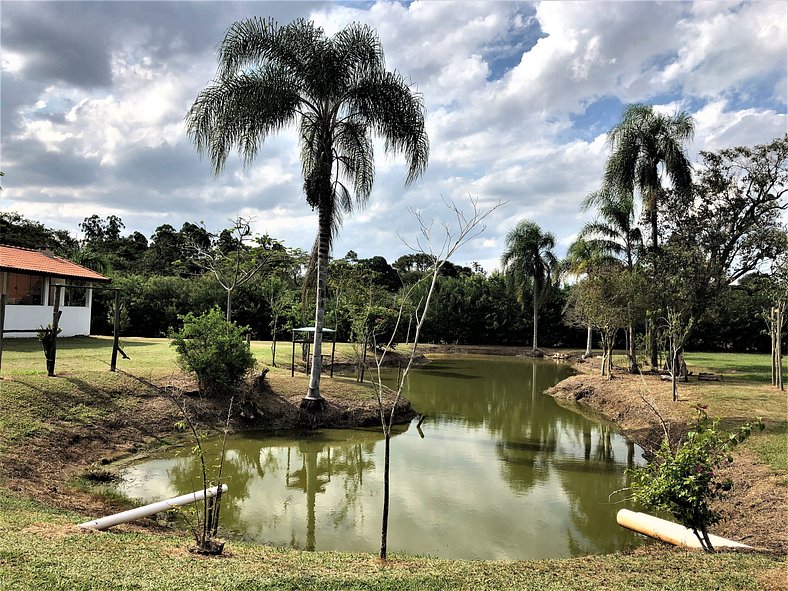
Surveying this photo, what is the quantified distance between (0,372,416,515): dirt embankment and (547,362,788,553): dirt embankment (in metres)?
6.26

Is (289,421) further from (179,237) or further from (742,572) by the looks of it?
(179,237)

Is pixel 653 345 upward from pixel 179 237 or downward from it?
downward

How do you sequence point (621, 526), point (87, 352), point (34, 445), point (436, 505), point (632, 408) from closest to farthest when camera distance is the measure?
point (621, 526) → point (436, 505) → point (34, 445) → point (632, 408) → point (87, 352)

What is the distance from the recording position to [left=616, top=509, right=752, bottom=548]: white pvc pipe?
613 cm

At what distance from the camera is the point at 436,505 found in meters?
8.16

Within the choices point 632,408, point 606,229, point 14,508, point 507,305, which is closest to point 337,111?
point 14,508

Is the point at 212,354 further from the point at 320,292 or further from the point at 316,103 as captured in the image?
the point at 316,103

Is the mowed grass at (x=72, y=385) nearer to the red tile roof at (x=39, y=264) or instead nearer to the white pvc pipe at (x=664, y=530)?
the red tile roof at (x=39, y=264)

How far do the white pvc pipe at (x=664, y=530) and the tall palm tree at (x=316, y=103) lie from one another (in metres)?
7.71

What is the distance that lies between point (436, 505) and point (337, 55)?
10071 mm

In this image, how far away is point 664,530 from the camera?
690 cm

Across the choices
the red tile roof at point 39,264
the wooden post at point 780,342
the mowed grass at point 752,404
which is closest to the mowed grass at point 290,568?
the mowed grass at point 752,404

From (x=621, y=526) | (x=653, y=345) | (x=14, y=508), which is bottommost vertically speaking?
(x=621, y=526)

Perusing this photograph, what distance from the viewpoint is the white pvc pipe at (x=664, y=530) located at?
20.1 feet
